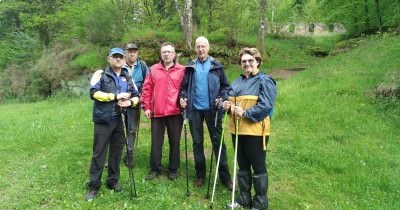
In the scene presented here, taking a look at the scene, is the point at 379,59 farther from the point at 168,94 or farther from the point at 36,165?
the point at 36,165

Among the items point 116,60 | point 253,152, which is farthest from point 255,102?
point 116,60

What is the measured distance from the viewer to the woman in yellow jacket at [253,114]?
5.46m

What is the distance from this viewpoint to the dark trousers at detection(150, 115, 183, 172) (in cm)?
677

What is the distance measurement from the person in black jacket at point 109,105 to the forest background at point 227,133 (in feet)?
1.96

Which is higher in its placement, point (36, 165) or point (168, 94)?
point (168, 94)

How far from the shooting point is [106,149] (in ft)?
20.3

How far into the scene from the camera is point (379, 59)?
54.3 feet

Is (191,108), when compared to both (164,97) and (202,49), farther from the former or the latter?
(202,49)

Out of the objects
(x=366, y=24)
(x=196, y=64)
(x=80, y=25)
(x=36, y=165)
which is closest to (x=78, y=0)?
(x=80, y=25)

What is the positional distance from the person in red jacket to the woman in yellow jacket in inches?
44.9

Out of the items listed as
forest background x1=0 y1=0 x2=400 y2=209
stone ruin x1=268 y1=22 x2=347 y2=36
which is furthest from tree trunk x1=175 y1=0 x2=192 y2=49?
stone ruin x1=268 y1=22 x2=347 y2=36

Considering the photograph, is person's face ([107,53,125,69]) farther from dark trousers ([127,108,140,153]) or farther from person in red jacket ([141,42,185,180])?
dark trousers ([127,108,140,153])

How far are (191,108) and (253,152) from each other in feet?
4.62

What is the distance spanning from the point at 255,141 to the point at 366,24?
21.9 m
